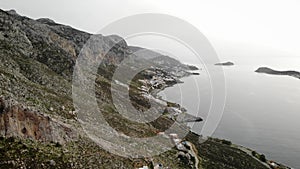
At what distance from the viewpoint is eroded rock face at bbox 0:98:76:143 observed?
2553cm

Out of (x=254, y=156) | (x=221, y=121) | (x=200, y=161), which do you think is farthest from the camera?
(x=221, y=121)

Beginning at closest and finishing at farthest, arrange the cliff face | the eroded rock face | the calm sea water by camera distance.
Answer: the cliff face < the eroded rock face < the calm sea water

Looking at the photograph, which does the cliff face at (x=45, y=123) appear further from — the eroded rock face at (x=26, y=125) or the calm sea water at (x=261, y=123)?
the calm sea water at (x=261, y=123)

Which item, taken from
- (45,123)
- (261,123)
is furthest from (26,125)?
(261,123)

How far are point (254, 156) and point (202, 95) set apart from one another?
101m

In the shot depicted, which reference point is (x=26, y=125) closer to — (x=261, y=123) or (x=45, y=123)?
(x=45, y=123)

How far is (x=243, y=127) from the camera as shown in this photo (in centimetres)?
11019

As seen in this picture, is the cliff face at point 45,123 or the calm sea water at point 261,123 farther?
the calm sea water at point 261,123

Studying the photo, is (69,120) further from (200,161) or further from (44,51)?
(44,51)

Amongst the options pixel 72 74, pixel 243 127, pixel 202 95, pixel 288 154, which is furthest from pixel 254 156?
pixel 202 95

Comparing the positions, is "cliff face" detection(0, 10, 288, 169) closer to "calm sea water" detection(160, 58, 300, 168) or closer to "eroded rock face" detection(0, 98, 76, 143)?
"eroded rock face" detection(0, 98, 76, 143)

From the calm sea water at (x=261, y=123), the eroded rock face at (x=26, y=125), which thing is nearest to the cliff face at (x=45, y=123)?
the eroded rock face at (x=26, y=125)

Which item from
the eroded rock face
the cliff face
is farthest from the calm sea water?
the eroded rock face

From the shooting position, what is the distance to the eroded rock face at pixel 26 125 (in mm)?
25531
